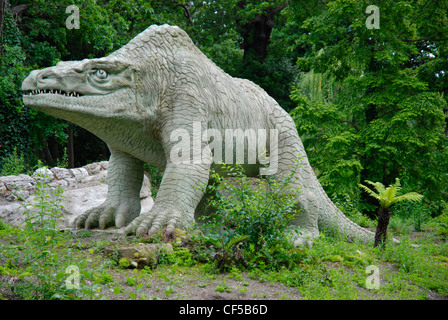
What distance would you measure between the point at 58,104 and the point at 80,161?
46.3 ft

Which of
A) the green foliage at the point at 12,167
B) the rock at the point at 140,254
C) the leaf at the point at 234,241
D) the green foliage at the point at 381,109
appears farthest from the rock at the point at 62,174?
the leaf at the point at 234,241

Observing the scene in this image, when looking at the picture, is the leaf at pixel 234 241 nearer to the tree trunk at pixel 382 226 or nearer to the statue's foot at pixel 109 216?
the statue's foot at pixel 109 216

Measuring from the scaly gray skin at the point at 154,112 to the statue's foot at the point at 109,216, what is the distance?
0.01m

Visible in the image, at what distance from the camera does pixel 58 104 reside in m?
4.16

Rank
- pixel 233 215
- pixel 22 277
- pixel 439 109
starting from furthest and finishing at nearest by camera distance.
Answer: pixel 439 109 → pixel 233 215 → pixel 22 277

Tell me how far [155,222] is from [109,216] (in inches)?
44.4

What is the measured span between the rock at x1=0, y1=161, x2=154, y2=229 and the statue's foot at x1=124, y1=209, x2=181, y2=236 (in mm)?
1175

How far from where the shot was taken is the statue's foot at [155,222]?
14.2ft

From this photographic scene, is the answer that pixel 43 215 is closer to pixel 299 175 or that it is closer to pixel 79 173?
pixel 299 175

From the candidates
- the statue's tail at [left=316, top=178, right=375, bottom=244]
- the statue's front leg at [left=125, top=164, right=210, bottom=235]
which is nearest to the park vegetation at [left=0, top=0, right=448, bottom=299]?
the statue's tail at [left=316, top=178, right=375, bottom=244]

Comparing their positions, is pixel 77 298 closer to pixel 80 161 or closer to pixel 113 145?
pixel 113 145

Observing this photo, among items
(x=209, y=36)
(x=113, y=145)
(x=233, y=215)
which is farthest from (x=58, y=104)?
(x=209, y=36)

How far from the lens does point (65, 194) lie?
271 inches

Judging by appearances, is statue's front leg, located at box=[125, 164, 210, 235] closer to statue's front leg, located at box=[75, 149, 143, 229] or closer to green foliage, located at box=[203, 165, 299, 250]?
green foliage, located at box=[203, 165, 299, 250]
